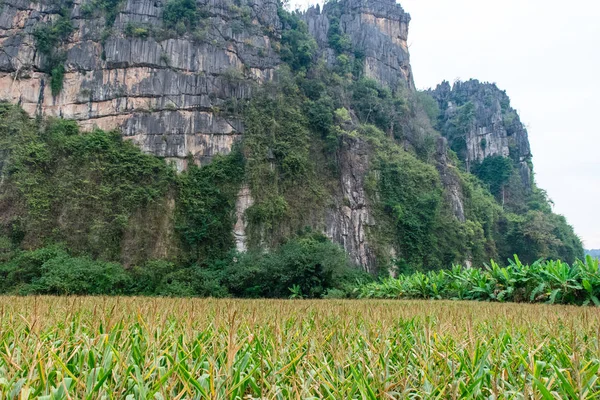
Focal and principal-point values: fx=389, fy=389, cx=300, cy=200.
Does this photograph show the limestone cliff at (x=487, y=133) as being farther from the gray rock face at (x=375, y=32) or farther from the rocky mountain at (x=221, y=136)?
the rocky mountain at (x=221, y=136)

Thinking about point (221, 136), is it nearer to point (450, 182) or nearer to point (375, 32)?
point (450, 182)

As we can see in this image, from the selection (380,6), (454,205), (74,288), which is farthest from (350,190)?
(380,6)

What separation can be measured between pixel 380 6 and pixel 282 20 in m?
12.8

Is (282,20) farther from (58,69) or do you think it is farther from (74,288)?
(74,288)

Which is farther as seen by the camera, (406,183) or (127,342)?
(406,183)

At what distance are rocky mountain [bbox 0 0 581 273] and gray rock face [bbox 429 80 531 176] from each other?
509 inches

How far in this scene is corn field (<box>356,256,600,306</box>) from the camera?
Result: 28.2 ft

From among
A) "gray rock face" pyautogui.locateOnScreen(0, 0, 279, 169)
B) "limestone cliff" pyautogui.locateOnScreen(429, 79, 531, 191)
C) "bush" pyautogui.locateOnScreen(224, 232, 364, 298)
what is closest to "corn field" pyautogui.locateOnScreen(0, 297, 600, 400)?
"bush" pyautogui.locateOnScreen(224, 232, 364, 298)

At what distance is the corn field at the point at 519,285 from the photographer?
28.2 ft

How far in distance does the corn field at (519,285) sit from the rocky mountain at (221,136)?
36.9 feet

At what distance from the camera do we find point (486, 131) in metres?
41.4

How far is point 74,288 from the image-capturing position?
16.2 meters

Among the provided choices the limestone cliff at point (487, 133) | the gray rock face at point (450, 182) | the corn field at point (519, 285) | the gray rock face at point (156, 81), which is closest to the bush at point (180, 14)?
the gray rock face at point (156, 81)

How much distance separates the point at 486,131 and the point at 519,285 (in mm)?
35767
